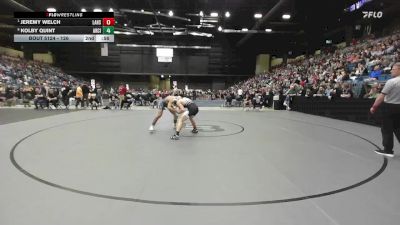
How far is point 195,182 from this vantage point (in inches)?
135

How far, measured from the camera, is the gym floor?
2.54 m

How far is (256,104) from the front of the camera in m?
16.8

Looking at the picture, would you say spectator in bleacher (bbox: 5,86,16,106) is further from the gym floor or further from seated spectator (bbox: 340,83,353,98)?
seated spectator (bbox: 340,83,353,98)

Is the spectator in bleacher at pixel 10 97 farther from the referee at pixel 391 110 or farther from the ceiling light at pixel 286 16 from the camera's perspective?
the ceiling light at pixel 286 16

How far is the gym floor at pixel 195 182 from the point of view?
8.34 ft

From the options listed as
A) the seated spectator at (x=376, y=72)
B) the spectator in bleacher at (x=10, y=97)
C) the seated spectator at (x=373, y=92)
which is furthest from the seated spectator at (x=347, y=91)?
the spectator in bleacher at (x=10, y=97)

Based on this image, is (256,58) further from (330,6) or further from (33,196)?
(33,196)

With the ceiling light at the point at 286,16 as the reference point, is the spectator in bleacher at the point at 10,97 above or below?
below
